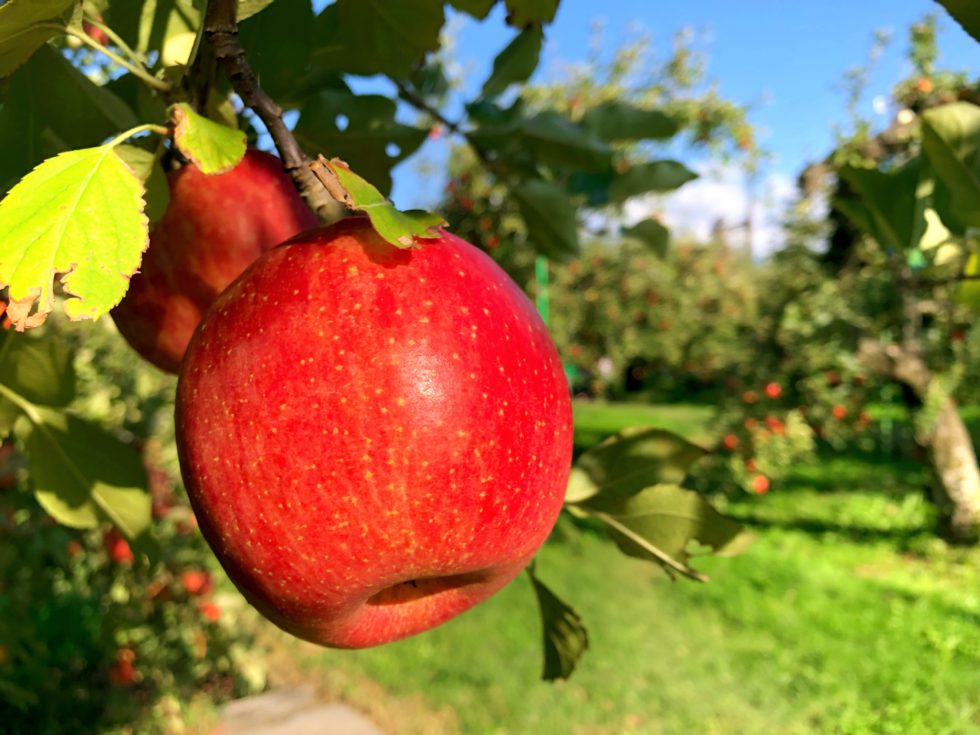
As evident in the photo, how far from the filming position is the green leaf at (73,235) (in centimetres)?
50

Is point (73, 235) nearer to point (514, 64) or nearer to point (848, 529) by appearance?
point (514, 64)

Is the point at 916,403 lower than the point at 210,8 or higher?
lower

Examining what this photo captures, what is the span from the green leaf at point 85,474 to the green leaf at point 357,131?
1.31 feet

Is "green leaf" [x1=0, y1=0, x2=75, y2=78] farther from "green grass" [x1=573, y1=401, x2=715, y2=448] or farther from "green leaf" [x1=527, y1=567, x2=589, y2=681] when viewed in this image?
"green grass" [x1=573, y1=401, x2=715, y2=448]

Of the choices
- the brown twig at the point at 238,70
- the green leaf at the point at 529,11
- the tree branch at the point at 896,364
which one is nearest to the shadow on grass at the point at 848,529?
the tree branch at the point at 896,364

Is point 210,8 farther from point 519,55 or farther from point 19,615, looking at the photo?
point 19,615

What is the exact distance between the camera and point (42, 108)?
757 millimetres

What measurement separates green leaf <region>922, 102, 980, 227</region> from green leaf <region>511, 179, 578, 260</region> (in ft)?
1.98

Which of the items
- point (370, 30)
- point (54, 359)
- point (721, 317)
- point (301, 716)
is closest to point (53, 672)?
point (301, 716)

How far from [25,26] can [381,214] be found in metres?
0.28

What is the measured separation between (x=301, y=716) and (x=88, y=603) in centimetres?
119

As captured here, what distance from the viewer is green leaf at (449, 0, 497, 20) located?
79 cm

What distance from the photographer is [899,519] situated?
644 centimetres

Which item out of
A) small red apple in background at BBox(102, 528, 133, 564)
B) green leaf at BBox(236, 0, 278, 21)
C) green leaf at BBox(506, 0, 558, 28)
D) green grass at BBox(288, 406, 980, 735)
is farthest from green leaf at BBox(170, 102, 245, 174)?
green grass at BBox(288, 406, 980, 735)
